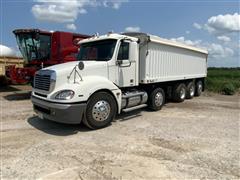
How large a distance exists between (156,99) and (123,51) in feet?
8.33

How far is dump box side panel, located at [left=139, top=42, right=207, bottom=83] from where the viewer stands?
8.50m

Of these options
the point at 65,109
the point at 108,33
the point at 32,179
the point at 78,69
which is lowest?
the point at 32,179

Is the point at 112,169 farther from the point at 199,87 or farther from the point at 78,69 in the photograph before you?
the point at 199,87

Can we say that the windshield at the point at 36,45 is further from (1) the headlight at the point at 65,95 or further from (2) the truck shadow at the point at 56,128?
(1) the headlight at the point at 65,95

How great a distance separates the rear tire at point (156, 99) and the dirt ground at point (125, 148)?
972mm

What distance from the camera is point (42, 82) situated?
→ 6730 mm

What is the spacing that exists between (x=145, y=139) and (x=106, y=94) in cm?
181

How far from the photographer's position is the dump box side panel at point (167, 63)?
8.50 meters

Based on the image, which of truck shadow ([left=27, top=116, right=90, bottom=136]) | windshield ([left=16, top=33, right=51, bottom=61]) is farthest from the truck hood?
windshield ([left=16, top=33, right=51, bottom=61])

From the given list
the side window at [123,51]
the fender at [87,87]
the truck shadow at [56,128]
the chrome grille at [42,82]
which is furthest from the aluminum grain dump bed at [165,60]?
the chrome grille at [42,82]

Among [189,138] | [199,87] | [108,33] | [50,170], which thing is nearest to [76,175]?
[50,170]

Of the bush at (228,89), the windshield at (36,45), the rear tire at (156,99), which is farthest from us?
the bush at (228,89)

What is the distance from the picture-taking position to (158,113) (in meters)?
8.71

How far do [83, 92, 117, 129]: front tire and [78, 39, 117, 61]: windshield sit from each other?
1269 mm
